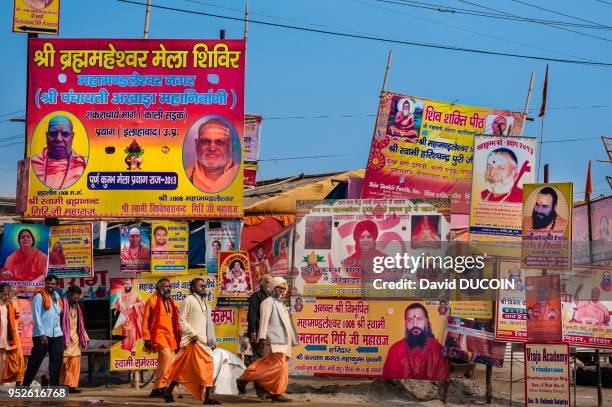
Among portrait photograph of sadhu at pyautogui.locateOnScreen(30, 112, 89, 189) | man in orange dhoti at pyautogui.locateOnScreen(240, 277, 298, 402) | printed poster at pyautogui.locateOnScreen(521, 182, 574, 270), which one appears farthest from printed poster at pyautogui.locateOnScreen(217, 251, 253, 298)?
printed poster at pyautogui.locateOnScreen(521, 182, 574, 270)

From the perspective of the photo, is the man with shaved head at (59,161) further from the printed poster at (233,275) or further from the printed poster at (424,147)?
the printed poster at (424,147)

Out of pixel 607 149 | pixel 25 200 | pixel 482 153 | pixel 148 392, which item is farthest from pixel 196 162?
pixel 607 149

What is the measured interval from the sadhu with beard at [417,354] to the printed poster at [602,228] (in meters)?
5.71

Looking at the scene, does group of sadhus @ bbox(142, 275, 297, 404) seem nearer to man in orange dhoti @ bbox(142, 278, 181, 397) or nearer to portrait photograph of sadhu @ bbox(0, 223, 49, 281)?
man in orange dhoti @ bbox(142, 278, 181, 397)

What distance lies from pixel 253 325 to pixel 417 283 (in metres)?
2.49

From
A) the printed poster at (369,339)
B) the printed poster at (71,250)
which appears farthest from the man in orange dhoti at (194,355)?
the printed poster at (71,250)

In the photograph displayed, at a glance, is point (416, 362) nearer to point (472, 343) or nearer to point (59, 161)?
point (472, 343)

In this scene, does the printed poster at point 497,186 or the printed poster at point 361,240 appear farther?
the printed poster at point 497,186

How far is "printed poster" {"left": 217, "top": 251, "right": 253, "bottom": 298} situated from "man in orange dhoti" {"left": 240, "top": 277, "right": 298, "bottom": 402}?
82.1 inches

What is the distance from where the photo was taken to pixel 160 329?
1412cm

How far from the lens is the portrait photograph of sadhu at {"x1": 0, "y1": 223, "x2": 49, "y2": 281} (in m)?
16.9

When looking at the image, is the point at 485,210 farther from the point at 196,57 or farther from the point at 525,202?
the point at 196,57

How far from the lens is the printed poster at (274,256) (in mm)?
15617

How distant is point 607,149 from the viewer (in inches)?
1336
